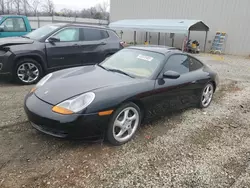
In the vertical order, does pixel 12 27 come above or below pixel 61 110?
above

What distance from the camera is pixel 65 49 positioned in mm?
6023

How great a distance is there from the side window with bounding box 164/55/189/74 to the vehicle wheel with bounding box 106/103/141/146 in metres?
1.00

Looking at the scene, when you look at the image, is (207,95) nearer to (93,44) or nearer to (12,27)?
(93,44)

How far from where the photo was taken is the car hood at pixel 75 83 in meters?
2.90

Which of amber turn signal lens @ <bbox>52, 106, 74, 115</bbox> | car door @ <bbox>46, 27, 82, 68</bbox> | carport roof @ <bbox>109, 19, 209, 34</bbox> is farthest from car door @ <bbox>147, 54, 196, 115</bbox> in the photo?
carport roof @ <bbox>109, 19, 209, 34</bbox>

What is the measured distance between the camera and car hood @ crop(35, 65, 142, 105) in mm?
2898

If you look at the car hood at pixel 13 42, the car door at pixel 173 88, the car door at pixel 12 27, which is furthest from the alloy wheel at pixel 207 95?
the car door at pixel 12 27

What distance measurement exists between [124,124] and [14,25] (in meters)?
7.56

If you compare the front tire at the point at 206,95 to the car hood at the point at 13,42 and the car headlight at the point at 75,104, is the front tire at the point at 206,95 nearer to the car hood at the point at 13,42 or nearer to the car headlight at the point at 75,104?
the car headlight at the point at 75,104

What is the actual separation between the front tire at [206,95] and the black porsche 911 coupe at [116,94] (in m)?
0.23

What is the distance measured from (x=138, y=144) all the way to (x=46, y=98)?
1418 mm

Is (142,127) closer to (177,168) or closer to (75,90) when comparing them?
(177,168)

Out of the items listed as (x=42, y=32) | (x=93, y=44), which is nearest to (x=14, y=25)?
(x=42, y=32)

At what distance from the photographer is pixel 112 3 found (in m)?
23.1
